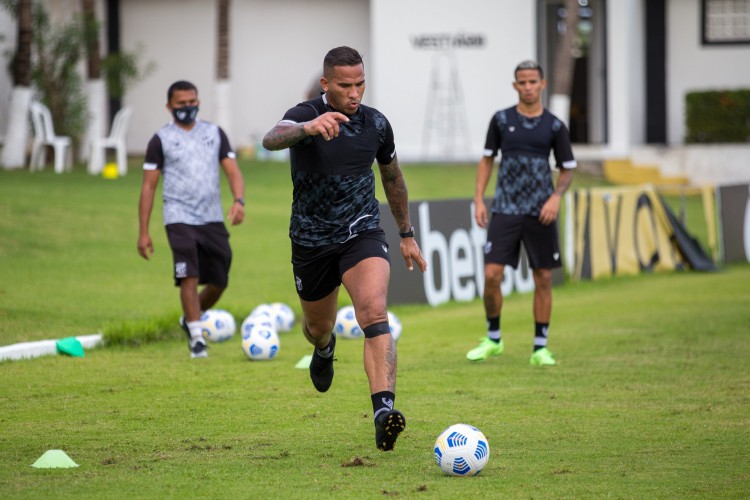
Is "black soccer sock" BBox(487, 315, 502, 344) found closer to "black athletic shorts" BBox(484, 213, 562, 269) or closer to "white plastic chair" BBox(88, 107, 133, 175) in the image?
"black athletic shorts" BBox(484, 213, 562, 269)

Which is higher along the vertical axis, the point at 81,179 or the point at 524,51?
the point at 524,51

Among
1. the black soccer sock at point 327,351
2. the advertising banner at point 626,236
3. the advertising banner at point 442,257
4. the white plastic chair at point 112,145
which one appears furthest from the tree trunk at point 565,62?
the black soccer sock at point 327,351

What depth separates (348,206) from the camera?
22.4ft

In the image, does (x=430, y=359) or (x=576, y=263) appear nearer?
(x=430, y=359)

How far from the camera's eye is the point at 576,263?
1706cm

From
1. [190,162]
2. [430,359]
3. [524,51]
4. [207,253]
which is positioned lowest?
[430,359]

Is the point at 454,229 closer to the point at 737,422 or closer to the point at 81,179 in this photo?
the point at 737,422

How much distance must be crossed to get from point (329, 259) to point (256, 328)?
3.46 m

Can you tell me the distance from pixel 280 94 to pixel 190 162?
20810 millimetres

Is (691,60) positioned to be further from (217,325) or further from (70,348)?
(70,348)

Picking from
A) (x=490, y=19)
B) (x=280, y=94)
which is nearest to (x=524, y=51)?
(x=490, y=19)

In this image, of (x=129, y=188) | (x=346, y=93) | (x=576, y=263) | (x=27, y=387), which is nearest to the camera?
(x=346, y=93)

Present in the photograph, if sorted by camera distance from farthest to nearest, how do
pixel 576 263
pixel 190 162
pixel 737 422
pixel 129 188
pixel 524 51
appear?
pixel 524 51, pixel 129 188, pixel 576 263, pixel 190 162, pixel 737 422

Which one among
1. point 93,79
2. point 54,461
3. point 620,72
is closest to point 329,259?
point 54,461
